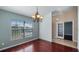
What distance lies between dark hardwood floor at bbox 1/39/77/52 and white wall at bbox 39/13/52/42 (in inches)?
4.6

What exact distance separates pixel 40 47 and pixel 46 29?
428mm

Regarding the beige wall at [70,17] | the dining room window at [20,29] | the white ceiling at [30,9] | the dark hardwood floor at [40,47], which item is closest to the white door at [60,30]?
the beige wall at [70,17]

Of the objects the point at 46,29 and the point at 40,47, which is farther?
the point at 46,29

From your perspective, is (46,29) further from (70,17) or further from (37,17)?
(70,17)

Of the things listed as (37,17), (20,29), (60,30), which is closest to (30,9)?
(37,17)

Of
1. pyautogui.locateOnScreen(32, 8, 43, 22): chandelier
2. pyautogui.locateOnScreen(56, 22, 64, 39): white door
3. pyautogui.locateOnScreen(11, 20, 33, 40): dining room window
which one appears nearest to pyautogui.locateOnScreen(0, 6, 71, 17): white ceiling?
pyautogui.locateOnScreen(32, 8, 43, 22): chandelier

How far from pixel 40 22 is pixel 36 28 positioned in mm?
178

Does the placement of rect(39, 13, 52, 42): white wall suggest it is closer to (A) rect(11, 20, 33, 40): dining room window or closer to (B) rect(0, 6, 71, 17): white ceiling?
(B) rect(0, 6, 71, 17): white ceiling

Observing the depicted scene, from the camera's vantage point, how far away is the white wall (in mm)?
1696

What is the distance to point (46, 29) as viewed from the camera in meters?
1.75

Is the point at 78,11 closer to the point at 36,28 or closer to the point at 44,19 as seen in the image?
the point at 44,19

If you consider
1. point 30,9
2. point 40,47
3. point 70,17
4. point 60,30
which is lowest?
point 40,47

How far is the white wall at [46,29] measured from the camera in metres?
1.70
